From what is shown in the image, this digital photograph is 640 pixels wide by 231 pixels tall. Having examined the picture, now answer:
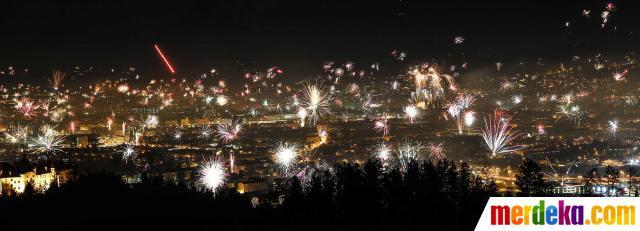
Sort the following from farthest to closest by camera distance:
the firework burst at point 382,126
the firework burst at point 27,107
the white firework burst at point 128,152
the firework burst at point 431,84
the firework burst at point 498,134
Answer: the firework burst at point 27,107
the firework burst at point 431,84
the firework burst at point 382,126
the firework burst at point 498,134
the white firework burst at point 128,152

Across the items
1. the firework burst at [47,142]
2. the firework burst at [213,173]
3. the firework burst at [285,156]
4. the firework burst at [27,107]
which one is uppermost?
the firework burst at [27,107]

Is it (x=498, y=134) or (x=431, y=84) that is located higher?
(x=431, y=84)

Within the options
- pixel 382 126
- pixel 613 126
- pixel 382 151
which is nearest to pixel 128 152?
pixel 382 151

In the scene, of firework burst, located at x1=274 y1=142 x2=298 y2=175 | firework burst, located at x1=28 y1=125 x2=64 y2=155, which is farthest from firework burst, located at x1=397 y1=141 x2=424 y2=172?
firework burst, located at x1=28 y1=125 x2=64 y2=155

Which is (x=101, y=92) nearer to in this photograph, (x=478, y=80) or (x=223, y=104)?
(x=223, y=104)

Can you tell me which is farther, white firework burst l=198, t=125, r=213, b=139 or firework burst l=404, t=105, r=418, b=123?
firework burst l=404, t=105, r=418, b=123

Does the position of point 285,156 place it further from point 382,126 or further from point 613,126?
point 613,126

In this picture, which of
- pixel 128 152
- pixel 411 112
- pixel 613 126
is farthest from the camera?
pixel 411 112

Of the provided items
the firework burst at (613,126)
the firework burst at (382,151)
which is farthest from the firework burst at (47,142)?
the firework burst at (613,126)

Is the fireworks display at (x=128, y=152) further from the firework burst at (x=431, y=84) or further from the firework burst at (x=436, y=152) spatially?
the firework burst at (x=431, y=84)

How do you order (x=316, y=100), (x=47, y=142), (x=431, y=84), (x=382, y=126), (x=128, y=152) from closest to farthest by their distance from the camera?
(x=128, y=152), (x=47, y=142), (x=382, y=126), (x=431, y=84), (x=316, y=100)

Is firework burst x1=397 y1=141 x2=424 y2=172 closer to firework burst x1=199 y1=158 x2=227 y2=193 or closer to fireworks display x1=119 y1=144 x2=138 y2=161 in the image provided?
firework burst x1=199 y1=158 x2=227 y2=193

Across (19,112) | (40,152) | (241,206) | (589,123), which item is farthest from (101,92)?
(241,206)
